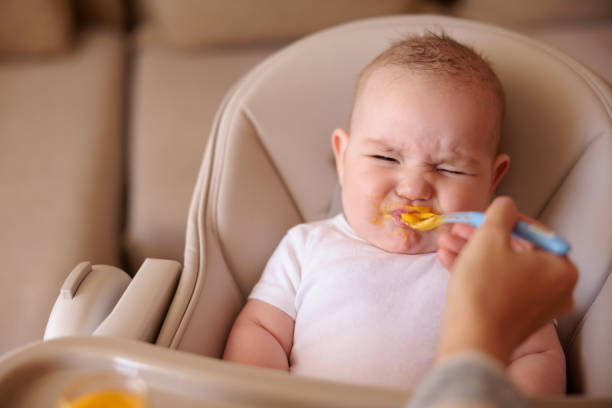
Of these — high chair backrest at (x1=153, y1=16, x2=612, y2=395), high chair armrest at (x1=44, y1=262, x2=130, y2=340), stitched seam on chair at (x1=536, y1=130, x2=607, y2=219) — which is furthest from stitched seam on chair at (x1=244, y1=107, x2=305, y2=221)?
stitched seam on chair at (x1=536, y1=130, x2=607, y2=219)

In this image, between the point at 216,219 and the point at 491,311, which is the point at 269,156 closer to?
the point at 216,219

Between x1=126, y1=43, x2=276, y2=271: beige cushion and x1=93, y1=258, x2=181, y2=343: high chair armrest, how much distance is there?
2.07ft

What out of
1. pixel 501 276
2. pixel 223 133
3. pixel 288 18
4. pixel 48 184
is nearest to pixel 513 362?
pixel 501 276

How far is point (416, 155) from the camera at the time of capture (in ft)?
3.21

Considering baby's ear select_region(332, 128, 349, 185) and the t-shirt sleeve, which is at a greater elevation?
baby's ear select_region(332, 128, 349, 185)

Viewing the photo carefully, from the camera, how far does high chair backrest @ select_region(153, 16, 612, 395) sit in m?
0.97

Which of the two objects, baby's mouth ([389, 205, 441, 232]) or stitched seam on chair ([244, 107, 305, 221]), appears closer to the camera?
baby's mouth ([389, 205, 441, 232])

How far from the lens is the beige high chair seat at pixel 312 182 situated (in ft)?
2.97

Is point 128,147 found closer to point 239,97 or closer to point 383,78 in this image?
point 239,97

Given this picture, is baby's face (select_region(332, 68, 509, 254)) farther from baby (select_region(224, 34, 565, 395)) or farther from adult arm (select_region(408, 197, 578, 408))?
adult arm (select_region(408, 197, 578, 408))

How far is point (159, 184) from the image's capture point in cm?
163

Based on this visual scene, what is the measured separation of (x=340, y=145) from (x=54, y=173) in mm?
999

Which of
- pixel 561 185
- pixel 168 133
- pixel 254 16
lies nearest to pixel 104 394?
pixel 561 185

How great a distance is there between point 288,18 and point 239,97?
2.26 feet
